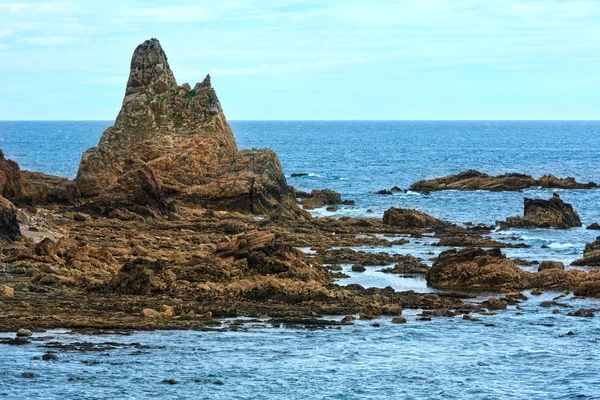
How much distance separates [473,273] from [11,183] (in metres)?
34.1

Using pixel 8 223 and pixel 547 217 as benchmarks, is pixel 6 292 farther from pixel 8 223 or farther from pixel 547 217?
pixel 547 217

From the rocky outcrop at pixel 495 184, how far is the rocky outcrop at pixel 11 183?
54.2 meters

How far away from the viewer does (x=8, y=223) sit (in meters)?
52.1

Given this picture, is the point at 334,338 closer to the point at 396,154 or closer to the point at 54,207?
the point at 54,207

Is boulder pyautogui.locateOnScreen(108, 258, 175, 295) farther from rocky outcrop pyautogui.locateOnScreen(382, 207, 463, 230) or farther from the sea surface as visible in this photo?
rocky outcrop pyautogui.locateOnScreen(382, 207, 463, 230)

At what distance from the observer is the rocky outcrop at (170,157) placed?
72.4 m

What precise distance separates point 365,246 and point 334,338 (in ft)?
87.4

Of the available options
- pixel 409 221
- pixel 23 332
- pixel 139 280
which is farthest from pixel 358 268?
pixel 23 332

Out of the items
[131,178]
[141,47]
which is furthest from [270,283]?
[141,47]

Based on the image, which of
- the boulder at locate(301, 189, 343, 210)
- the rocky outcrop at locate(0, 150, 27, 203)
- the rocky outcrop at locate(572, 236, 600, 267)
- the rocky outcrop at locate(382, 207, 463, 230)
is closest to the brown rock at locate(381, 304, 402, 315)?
the rocky outcrop at locate(572, 236, 600, 267)

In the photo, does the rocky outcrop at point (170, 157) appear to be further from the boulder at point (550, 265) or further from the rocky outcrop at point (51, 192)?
the boulder at point (550, 265)

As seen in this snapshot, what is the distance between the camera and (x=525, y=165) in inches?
6009

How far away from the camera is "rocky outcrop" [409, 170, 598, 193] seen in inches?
4326

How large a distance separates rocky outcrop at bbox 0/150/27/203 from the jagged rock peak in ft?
71.8
